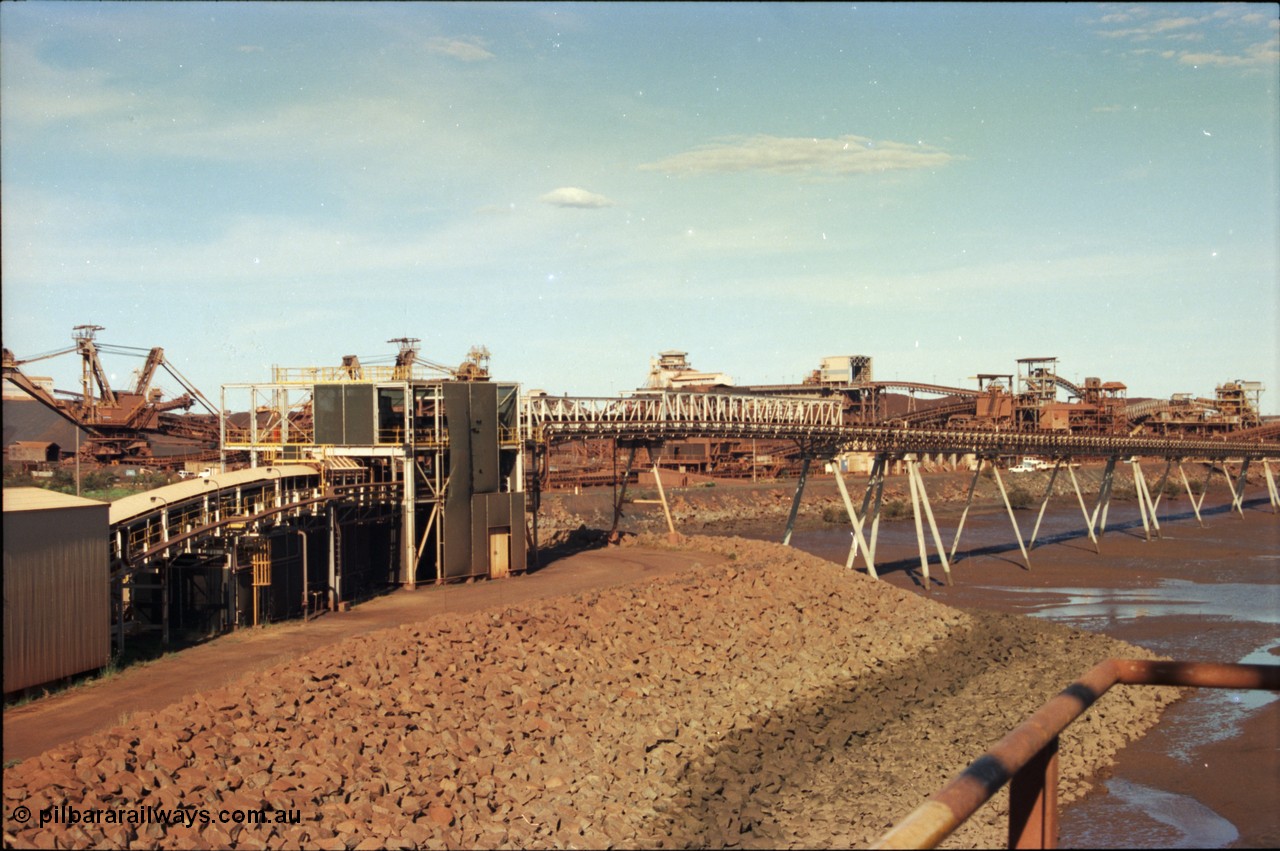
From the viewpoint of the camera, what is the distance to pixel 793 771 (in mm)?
19688

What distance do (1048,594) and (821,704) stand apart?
22.1 meters

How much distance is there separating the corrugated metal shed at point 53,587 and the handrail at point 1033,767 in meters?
18.5

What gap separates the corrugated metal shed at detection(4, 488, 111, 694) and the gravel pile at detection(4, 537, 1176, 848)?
11.7 feet

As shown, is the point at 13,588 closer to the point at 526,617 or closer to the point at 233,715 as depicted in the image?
the point at 233,715

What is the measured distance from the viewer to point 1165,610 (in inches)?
1532

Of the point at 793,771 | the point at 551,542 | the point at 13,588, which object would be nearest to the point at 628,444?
the point at 551,542

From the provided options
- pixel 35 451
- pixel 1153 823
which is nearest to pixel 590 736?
pixel 1153 823

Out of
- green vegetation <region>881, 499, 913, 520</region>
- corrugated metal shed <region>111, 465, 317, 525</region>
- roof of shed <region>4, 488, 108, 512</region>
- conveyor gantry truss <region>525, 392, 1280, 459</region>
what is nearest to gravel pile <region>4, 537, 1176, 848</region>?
roof of shed <region>4, 488, 108, 512</region>

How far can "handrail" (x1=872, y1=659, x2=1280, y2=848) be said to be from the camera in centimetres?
257

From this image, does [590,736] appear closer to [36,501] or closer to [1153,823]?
[1153,823]

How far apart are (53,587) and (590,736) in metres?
10.2

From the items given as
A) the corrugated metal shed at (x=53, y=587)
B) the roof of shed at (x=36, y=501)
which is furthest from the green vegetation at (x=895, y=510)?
the roof of shed at (x=36, y=501)

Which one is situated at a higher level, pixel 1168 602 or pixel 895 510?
pixel 895 510

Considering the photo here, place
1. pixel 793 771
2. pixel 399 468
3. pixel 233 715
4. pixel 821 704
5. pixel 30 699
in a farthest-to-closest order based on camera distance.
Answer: pixel 399 468 < pixel 821 704 < pixel 793 771 < pixel 30 699 < pixel 233 715
